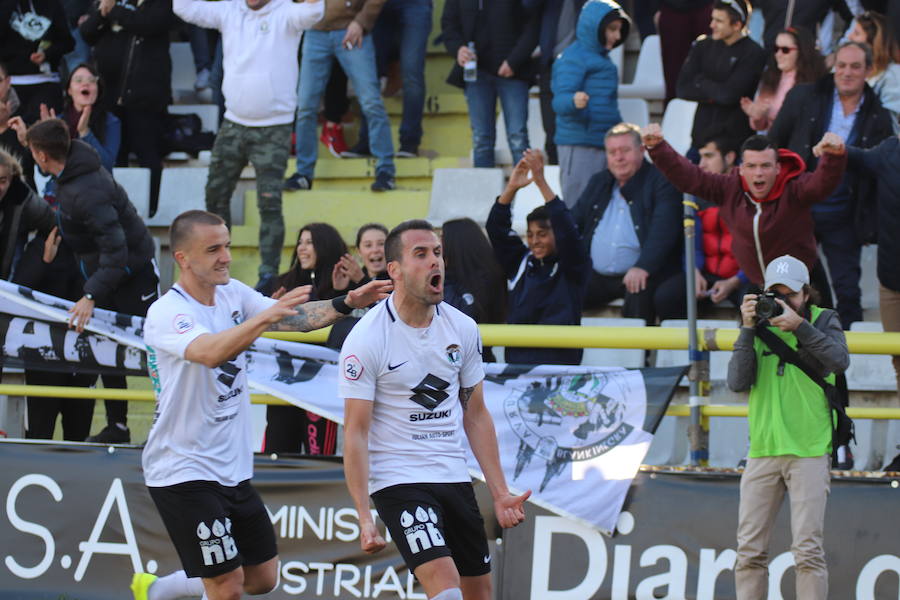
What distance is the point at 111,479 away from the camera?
25.4ft

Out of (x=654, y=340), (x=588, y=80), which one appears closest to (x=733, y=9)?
(x=588, y=80)

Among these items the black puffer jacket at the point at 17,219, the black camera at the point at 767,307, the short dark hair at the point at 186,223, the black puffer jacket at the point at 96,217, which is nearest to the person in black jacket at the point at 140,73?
the black puffer jacket at the point at 17,219

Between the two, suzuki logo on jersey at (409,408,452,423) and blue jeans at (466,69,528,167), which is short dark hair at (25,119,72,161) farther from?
blue jeans at (466,69,528,167)

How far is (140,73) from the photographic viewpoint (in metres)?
12.0

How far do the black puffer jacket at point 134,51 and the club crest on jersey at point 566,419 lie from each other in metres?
5.91

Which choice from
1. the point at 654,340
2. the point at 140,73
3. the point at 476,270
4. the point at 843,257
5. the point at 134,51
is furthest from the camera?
the point at 134,51

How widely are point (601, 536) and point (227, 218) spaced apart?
193 inches

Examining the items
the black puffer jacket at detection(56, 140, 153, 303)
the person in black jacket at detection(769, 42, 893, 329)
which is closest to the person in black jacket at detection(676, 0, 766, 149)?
the person in black jacket at detection(769, 42, 893, 329)

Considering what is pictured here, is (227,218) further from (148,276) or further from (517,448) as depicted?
(517,448)

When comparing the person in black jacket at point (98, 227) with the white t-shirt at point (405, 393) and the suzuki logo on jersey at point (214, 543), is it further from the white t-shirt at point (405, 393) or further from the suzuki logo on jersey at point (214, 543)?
the white t-shirt at point (405, 393)

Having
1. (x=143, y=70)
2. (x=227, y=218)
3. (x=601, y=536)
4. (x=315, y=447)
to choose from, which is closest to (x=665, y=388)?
(x=601, y=536)

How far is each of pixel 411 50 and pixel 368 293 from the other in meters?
6.29

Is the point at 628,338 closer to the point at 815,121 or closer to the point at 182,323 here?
the point at 182,323

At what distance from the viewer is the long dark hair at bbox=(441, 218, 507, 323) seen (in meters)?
8.14
